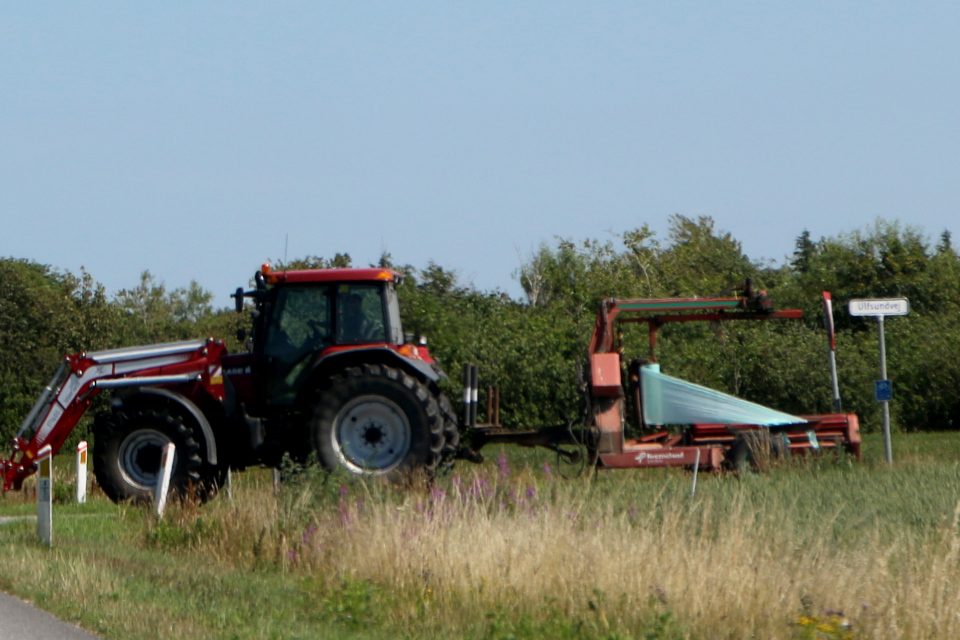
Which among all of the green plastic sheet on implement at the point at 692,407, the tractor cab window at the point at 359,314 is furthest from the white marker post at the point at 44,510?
the green plastic sheet on implement at the point at 692,407

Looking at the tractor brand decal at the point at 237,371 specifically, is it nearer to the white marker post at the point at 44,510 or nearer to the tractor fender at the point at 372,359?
the tractor fender at the point at 372,359

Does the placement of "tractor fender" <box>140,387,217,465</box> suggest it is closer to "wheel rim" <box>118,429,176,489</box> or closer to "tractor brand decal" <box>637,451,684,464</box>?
"wheel rim" <box>118,429,176,489</box>

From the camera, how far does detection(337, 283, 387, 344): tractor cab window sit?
1321 centimetres

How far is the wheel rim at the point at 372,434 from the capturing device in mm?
12695

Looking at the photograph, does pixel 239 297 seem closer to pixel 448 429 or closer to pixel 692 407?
pixel 448 429

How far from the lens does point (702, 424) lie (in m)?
15.8

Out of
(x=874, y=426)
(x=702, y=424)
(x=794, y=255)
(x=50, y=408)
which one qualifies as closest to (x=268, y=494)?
(x=50, y=408)

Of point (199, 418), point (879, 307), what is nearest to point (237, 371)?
point (199, 418)

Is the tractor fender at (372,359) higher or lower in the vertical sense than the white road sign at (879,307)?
lower

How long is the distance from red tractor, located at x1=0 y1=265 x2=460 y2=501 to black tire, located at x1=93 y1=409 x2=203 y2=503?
11mm

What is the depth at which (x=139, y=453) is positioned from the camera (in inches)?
522

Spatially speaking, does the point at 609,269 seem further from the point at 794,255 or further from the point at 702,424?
the point at 794,255

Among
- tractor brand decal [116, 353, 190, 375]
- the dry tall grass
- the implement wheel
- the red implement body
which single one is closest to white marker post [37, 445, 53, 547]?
the dry tall grass

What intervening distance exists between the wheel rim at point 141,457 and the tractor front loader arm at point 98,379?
2.32 ft
